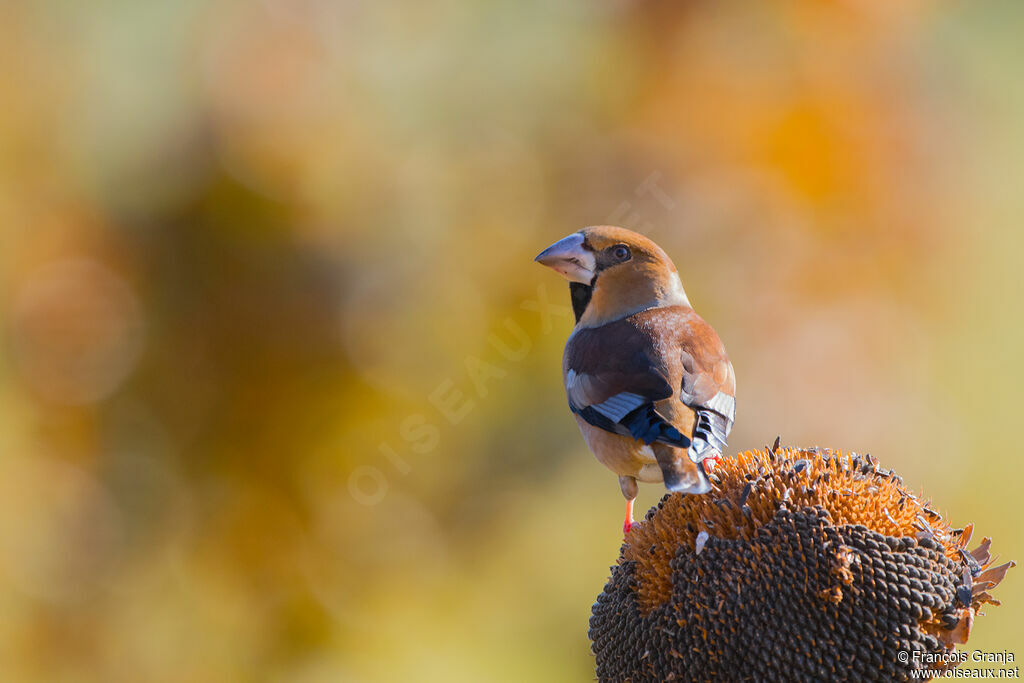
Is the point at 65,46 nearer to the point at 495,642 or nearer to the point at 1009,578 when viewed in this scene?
the point at 495,642

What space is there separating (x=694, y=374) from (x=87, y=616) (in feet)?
18.0

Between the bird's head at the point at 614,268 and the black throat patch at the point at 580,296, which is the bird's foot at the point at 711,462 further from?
the black throat patch at the point at 580,296

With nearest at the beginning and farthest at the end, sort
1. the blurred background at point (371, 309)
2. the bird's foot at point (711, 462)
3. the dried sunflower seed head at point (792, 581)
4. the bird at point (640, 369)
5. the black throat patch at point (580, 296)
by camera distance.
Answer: the dried sunflower seed head at point (792, 581)
the bird's foot at point (711, 462)
the bird at point (640, 369)
the black throat patch at point (580, 296)
the blurred background at point (371, 309)

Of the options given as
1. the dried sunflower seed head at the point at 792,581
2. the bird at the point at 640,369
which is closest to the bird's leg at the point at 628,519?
the bird at the point at 640,369

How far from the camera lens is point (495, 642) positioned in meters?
7.07

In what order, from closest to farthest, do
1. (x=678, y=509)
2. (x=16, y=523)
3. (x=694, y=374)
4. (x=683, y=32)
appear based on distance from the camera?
(x=678, y=509), (x=694, y=374), (x=16, y=523), (x=683, y=32)

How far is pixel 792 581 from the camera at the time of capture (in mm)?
2545

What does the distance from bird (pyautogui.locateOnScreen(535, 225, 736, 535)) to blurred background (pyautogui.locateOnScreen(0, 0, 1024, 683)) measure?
345 centimetres

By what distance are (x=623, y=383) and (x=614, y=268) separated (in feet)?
2.46

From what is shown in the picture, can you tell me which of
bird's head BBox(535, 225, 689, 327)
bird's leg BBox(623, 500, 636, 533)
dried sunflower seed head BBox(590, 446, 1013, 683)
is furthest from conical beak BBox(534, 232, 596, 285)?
dried sunflower seed head BBox(590, 446, 1013, 683)

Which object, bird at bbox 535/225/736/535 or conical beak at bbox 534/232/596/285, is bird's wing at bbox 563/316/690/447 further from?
conical beak at bbox 534/232/596/285

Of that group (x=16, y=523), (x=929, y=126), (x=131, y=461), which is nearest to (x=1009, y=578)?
(x=929, y=126)

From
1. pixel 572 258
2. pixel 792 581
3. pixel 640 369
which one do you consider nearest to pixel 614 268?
pixel 572 258

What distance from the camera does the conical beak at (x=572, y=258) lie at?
3986 mm
